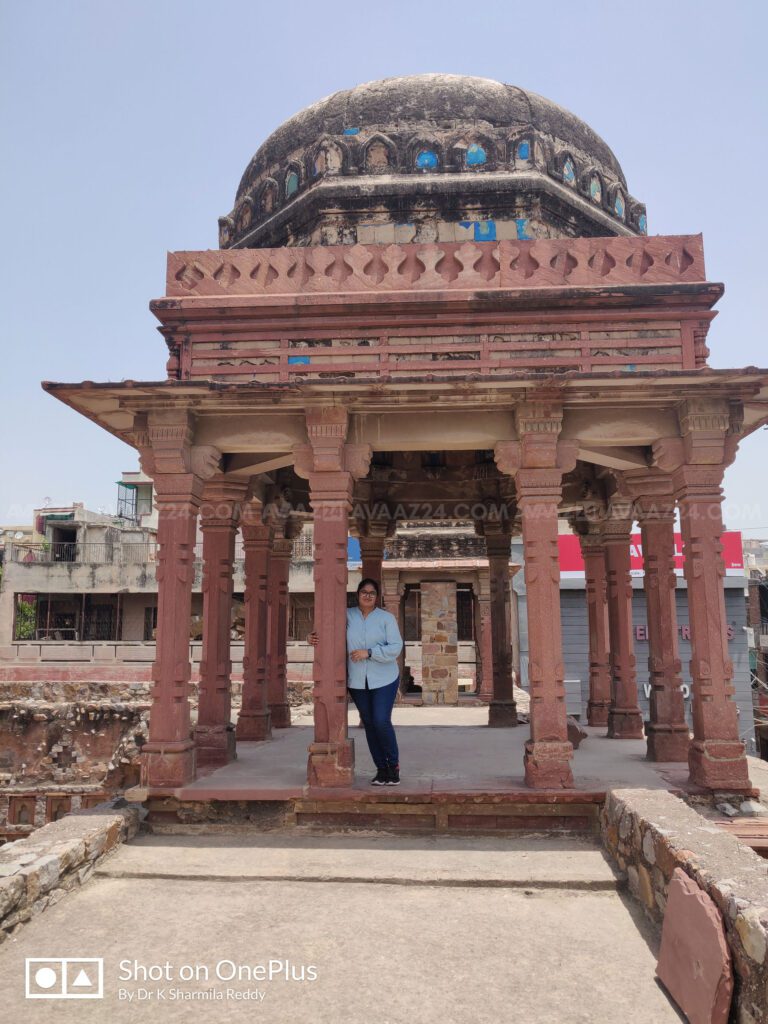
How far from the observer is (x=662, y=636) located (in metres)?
8.51

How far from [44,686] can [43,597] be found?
18.3 m

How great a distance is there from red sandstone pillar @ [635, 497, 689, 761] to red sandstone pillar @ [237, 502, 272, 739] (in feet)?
15.7

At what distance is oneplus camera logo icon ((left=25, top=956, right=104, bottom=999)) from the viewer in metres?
3.48

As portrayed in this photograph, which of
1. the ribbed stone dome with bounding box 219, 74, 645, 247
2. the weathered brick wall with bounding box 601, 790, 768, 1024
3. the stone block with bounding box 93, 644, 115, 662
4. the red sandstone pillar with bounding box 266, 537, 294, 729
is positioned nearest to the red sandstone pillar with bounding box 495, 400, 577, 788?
the weathered brick wall with bounding box 601, 790, 768, 1024

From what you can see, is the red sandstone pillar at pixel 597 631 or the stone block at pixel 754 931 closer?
the stone block at pixel 754 931

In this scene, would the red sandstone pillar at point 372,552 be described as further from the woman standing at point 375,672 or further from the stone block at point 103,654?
the stone block at point 103,654

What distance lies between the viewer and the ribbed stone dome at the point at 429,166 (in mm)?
9711

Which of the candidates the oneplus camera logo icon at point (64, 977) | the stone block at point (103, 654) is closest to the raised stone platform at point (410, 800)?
the oneplus camera logo icon at point (64, 977)

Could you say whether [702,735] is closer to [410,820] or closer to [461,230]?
[410,820]

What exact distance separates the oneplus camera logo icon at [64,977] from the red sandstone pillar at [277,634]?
701 cm

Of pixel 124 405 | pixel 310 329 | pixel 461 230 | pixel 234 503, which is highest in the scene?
pixel 461 230

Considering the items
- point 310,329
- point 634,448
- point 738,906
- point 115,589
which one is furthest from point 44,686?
point 738,906

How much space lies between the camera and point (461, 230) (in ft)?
31.9

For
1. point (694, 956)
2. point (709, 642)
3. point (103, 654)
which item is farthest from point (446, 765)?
point (103, 654)
